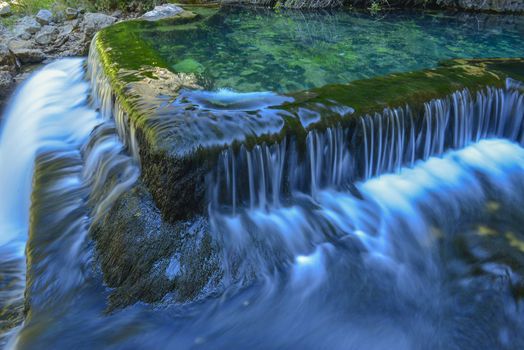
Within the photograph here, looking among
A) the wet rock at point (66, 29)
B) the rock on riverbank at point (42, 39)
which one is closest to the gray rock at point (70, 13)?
the rock on riverbank at point (42, 39)

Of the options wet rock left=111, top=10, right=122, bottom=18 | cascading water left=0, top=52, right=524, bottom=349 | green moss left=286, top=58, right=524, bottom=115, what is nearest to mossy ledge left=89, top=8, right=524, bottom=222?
green moss left=286, top=58, right=524, bottom=115

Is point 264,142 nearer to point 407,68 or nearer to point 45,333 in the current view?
point 45,333

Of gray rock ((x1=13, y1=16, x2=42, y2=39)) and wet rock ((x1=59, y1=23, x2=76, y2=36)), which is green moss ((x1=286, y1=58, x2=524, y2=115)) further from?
gray rock ((x1=13, y1=16, x2=42, y2=39))

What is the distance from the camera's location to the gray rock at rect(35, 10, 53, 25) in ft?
31.3

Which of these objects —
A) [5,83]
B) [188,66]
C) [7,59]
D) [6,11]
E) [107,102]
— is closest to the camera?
[107,102]

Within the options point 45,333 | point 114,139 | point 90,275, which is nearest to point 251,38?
point 114,139

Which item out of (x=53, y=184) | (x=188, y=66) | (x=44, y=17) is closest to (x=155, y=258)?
(x=53, y=184)

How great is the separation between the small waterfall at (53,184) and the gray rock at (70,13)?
4.78 metres

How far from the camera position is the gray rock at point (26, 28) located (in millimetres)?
8852

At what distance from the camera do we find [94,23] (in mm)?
8734

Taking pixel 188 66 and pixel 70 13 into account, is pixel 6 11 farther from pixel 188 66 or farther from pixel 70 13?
pixel 188 66

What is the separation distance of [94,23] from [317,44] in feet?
15.7

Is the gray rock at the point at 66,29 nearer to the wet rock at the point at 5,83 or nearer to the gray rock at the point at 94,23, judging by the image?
the gray rock at the point at 94,23

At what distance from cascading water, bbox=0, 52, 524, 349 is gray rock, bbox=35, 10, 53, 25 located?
6.10 metres
